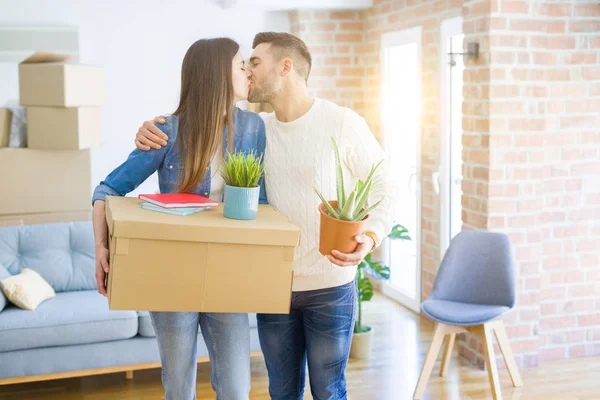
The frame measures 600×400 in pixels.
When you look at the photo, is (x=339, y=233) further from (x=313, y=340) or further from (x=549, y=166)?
(x=549, y=166)

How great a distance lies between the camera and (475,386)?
13.6ft

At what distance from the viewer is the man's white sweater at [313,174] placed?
2.35 meters

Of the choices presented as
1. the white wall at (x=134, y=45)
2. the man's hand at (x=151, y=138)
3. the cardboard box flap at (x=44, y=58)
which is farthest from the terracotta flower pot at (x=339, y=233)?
the white wall at (x=134, y=45)

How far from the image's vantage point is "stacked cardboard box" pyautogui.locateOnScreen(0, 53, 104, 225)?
4895mm

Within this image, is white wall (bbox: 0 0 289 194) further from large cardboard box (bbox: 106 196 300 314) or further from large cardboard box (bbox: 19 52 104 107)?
large cardboard box (bbox: 106 196 300 314)

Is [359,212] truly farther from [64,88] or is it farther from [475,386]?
[64,88]

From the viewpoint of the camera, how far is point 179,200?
2092mm

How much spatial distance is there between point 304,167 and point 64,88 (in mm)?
2905

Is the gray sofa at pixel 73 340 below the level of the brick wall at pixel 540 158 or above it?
below

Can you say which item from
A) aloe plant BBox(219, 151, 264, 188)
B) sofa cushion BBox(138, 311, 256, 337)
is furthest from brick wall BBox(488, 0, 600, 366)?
aloe plant BBox(219, 151, 264, 188)

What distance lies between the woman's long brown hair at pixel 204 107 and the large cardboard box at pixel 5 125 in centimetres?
318

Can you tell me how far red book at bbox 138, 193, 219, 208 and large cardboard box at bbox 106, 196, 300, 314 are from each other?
0.12 ft

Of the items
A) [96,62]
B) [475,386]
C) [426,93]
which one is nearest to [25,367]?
[475,386]

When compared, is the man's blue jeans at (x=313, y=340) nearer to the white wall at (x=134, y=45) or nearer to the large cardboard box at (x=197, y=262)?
the large cardboard box at (x=197, y=262)
